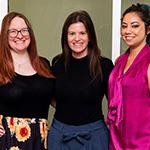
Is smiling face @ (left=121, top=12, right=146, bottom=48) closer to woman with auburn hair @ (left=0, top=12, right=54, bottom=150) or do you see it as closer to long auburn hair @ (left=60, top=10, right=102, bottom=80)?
long auburn hair @ (left=60, top=10, right=102, bottom=80)

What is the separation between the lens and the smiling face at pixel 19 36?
6.91 ft

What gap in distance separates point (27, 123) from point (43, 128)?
113 mm

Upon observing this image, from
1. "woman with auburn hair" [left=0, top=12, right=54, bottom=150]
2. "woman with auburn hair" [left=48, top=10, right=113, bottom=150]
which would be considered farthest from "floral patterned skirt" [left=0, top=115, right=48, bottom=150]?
"woman with auburn hair" [left=48, top=10, right=113, bottom=150]

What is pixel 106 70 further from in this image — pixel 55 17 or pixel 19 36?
pixel 55 17

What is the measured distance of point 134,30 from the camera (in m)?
1.91

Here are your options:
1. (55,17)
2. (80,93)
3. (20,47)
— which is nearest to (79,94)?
(80,93)

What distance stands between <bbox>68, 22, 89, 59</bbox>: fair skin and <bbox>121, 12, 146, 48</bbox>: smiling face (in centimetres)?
29

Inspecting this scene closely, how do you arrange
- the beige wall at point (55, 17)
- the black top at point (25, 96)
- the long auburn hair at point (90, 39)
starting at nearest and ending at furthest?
the black top at point (25, 96)
the long auburn hair at point (90, 39)
the beige wall at point (55, 17)

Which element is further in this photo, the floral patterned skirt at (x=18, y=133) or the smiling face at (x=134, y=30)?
the floral patterned skirt at (x=18, y=133)

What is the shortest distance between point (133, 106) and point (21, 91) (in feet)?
2.14

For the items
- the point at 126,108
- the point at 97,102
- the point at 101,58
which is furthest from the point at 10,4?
the point at 126,108

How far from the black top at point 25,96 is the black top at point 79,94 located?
92mm

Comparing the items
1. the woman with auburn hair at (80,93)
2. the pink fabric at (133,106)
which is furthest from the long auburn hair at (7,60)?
the pink fabric at (133,106)

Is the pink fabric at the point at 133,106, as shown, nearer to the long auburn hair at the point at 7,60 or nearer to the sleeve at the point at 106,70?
the sleeve at the point at 106,70
